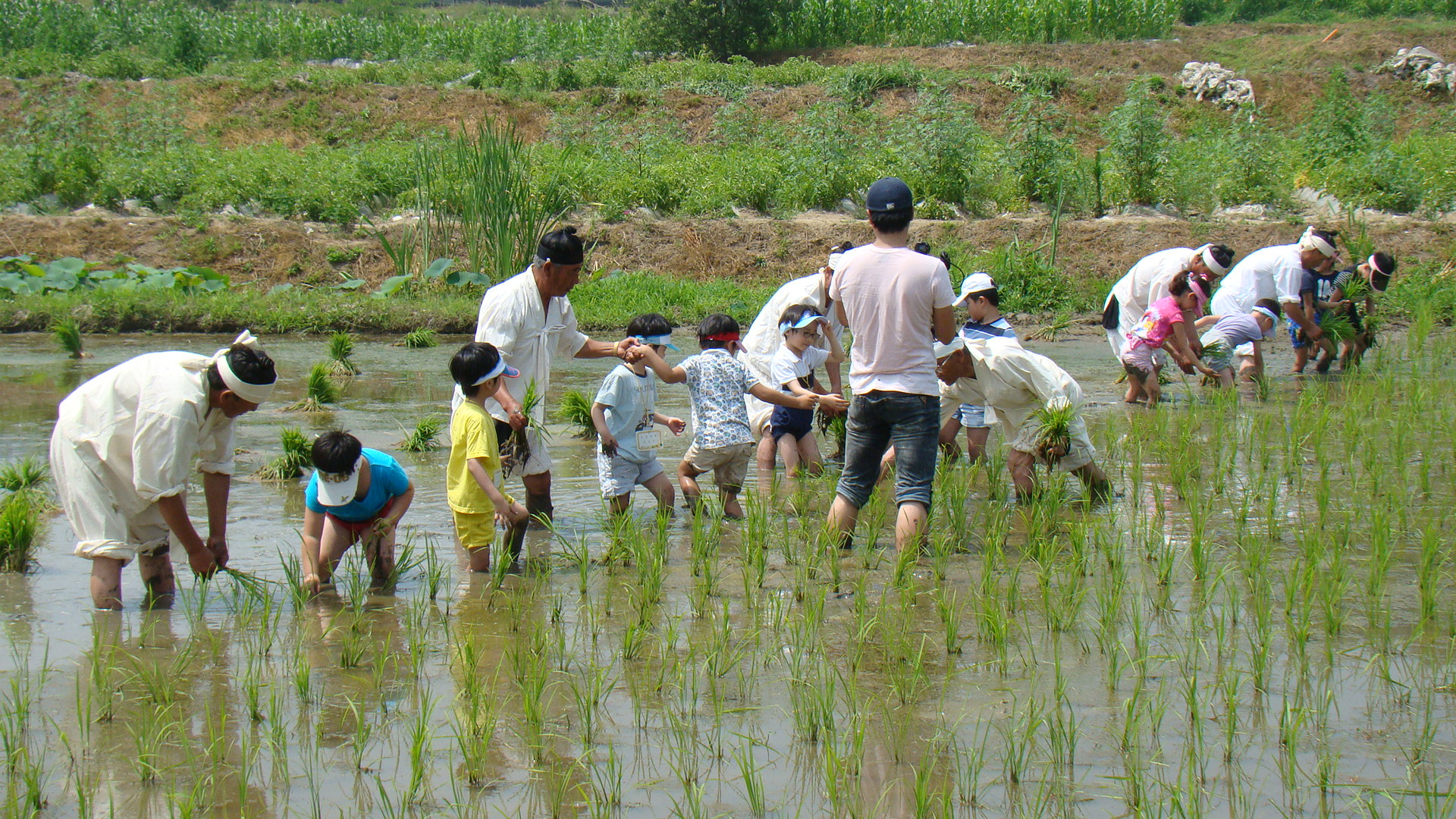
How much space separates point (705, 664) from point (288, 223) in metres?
16.0

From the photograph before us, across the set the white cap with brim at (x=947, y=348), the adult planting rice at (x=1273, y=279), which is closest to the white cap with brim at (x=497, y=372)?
the white cap with brim at (x=947, y=348)

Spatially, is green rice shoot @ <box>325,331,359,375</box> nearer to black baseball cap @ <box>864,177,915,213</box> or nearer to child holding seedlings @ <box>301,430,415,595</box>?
child holding seedlings @ <box>301,430,415,595</box>

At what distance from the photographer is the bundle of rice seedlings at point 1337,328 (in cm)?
1039

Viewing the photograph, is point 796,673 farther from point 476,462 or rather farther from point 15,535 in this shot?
point 15,535

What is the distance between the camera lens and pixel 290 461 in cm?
677

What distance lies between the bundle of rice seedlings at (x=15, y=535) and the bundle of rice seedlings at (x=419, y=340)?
8.13 m

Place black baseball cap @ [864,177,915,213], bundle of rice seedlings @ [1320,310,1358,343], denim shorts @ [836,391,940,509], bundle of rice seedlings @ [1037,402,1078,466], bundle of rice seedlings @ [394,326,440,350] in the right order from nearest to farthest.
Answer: black baseball cap @ [864,177,915,213] → denim shorts @ [836,391,940,509] → bundle of rice seedlings @ [1037,402,1078,466] → bundle of rice seedlings @ [1320,310,1358,343] → bundle of rice seedlings @ [394,326,440,350]

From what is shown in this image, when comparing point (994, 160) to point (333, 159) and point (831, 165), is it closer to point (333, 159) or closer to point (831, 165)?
point (831, 165)

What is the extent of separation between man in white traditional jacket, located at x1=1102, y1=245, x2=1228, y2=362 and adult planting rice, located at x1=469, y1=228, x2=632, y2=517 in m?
5.01

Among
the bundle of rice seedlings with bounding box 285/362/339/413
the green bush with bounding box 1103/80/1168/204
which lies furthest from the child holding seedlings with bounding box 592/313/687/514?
the green bush with bounding box 1103/80/1168/204

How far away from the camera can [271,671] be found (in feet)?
12.2

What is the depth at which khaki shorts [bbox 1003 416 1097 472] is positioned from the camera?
5.66 metres

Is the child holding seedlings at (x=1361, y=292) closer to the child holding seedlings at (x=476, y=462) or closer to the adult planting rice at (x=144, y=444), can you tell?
the child holding seedlings at (x=476, y=462)

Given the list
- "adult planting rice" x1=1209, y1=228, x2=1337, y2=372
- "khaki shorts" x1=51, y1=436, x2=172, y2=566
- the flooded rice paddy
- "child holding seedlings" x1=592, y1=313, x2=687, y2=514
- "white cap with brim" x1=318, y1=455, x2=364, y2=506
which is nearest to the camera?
the flooded rice paddy
